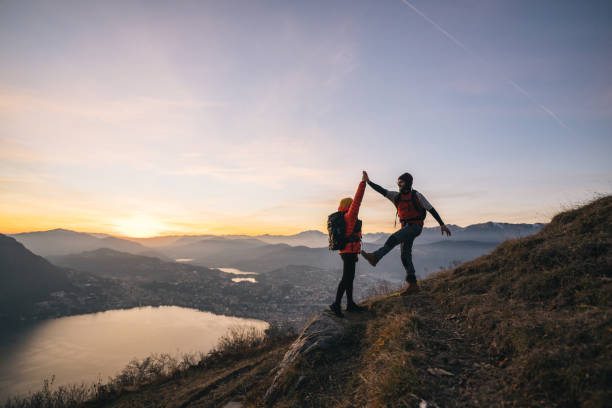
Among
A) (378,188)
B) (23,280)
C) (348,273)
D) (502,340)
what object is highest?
(378,188)

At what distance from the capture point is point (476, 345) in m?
3.88

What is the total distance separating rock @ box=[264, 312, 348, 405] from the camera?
15.2 ft

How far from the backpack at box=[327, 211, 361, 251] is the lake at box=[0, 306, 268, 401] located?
56669 mm

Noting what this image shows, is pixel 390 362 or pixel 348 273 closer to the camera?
pixel 390 362

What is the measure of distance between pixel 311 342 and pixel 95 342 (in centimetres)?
10556

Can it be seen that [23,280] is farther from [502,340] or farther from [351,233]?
[502,340]

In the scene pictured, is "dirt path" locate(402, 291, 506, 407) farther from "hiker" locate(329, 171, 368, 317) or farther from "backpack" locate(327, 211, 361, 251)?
"backpack" locate(327, 211, 361, 251)

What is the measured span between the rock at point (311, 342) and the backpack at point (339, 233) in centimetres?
172

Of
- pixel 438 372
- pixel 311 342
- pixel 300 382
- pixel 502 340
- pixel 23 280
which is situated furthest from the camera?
pixel 23 280

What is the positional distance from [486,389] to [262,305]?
103002 mm

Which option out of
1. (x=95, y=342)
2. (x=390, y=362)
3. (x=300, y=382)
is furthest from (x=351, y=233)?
(x=95, y=342)

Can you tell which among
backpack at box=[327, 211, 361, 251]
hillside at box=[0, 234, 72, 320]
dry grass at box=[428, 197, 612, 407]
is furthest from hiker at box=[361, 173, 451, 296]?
hillside at box=[0, 234, 72, 320]

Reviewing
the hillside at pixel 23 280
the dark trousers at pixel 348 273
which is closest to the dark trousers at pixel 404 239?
the dark trousers at pixel 348 273

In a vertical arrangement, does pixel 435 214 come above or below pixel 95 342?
above
